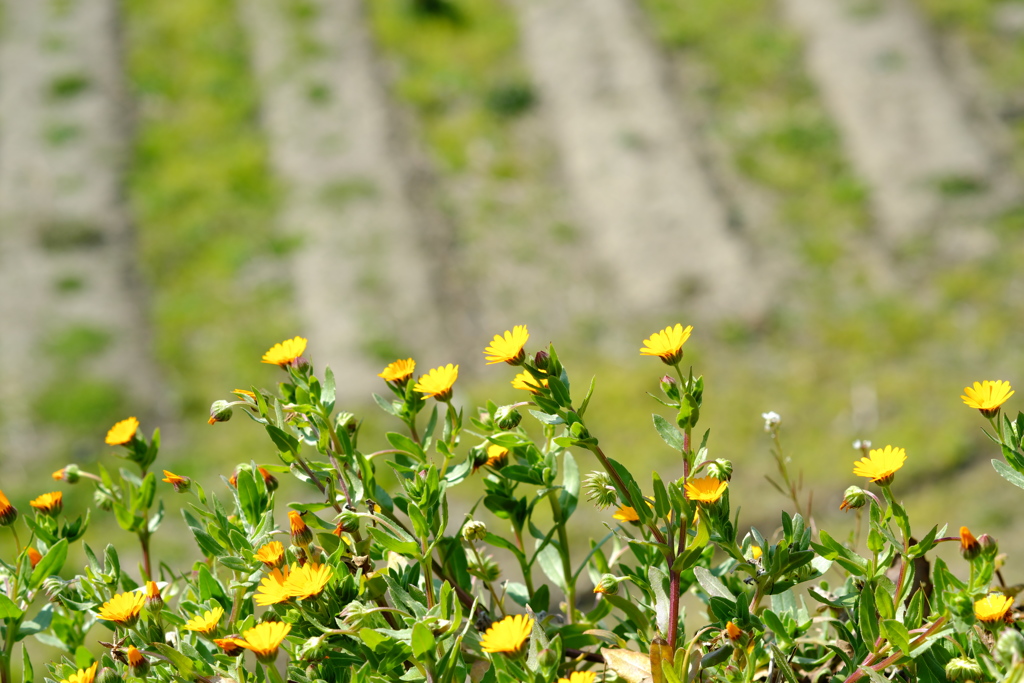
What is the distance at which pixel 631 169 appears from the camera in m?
5.96

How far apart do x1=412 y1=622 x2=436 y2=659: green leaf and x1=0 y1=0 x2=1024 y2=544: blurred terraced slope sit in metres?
3.54

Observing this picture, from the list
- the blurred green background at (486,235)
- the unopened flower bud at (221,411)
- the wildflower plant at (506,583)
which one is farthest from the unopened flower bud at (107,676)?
the blurred green background at (486,235)

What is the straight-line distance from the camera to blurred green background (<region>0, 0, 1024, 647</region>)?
463 cm

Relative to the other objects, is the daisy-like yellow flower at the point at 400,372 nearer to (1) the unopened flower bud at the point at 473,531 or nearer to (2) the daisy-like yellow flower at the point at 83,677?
(1) the unopened flower bud at the point at 473,531

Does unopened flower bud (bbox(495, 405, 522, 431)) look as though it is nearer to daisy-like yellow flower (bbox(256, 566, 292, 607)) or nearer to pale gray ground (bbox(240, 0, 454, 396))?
daisy-like yellow flower (bbox(256, 566, 292, 607))

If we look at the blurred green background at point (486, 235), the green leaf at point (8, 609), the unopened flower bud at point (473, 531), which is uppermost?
the blurred green background at point (486, 235)

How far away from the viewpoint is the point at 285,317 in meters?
5.44

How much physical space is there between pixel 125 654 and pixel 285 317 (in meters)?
4.48

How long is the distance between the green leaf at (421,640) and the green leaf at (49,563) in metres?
0.51

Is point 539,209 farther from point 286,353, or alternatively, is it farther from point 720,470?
point 720,470

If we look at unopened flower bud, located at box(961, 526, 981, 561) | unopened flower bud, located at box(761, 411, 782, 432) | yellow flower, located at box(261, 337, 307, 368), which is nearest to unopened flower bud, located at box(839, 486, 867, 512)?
unopened flower bud, located at box(961, 526, 981, 561)

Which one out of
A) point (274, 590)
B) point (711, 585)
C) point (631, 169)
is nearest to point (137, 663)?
point (274, 590)

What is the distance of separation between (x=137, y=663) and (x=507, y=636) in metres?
0.43

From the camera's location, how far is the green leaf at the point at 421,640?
933mm
